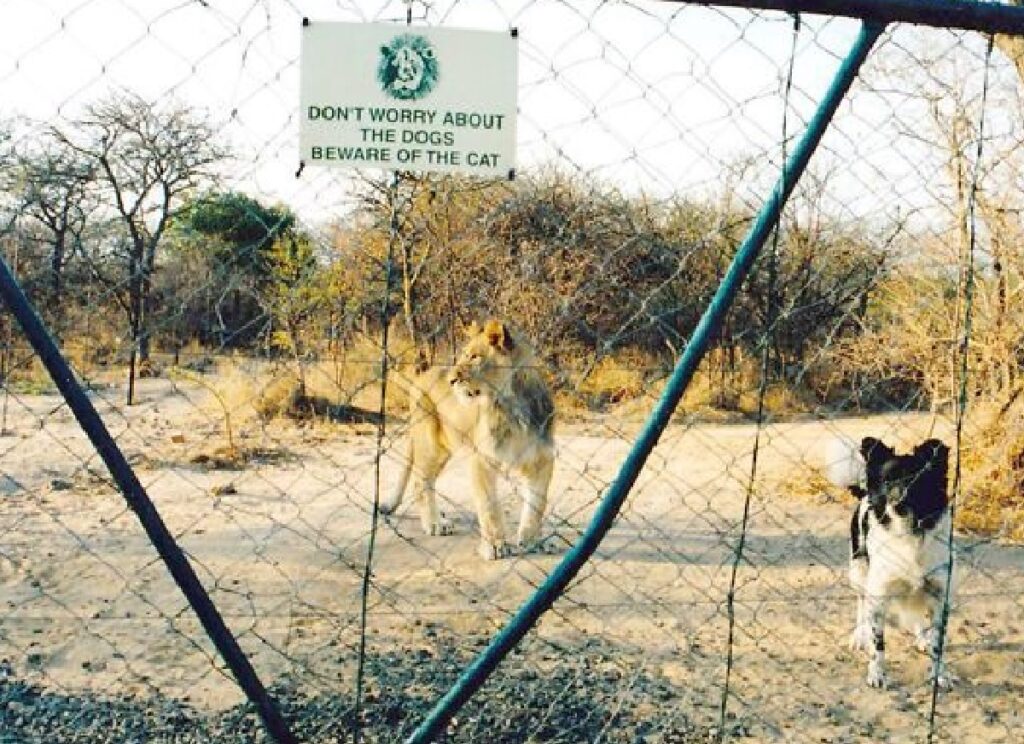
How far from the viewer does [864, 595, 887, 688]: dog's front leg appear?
13.3 ft

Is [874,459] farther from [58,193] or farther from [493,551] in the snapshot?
[58,193]

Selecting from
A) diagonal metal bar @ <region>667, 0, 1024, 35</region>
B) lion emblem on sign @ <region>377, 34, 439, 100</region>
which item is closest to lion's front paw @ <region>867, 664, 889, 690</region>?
diagonal metal bar @ <region>667, 0, 1024, 35</region>

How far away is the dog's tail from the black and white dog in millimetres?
458

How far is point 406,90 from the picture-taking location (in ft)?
6.11

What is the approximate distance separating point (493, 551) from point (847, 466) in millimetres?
2217

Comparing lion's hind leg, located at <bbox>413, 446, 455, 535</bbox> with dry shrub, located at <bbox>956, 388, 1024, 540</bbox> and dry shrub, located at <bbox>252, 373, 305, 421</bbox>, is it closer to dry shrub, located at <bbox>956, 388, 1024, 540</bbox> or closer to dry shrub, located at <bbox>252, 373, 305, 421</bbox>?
dry shrub, located at <bbox>956, 388, 1024, 540</bbox>

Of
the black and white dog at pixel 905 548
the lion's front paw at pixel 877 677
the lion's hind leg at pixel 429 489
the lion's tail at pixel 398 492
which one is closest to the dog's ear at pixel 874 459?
the black and white dog at pixel 905 548

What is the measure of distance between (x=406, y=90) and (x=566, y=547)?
15.5 ft

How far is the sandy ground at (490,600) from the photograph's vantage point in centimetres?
379

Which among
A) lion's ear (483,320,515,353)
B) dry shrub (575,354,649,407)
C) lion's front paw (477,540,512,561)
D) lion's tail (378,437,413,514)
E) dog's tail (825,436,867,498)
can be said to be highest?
lion's ear (483,320,515,353)

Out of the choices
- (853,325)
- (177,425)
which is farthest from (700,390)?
(177,425)

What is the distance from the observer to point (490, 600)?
5.00 m

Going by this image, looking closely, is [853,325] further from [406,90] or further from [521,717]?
[406,90]

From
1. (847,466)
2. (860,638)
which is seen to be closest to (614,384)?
(847,466)
